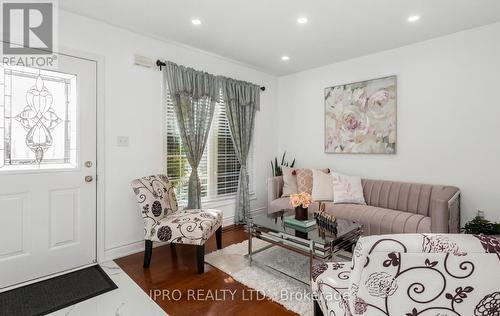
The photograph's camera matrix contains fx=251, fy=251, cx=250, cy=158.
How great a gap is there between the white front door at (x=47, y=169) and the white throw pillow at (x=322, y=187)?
109 inches

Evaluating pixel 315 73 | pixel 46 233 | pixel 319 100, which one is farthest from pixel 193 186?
pixel 315 73

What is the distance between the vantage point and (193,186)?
3.38 meters

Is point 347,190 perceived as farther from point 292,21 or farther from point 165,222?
point 165,222

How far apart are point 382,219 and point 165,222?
2.36 metres

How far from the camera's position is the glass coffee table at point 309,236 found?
2.12 m

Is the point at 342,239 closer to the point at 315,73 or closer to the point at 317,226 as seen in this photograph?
the point at 317,226

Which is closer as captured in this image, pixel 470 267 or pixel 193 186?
pixel 470 267

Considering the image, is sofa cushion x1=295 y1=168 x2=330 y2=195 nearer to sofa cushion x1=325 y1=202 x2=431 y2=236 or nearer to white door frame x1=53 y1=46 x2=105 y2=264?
sofa cushion x1=325 y1=202 x2=431 y2=236

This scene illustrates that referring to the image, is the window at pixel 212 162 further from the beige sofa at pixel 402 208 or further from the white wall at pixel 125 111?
the beige sofa at pixel 402 208

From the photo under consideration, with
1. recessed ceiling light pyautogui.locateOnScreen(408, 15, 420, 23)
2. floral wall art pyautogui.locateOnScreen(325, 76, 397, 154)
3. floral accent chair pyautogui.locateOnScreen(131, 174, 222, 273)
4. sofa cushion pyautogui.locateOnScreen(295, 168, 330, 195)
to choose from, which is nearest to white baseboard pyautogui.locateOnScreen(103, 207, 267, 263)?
floral accent chair pyautogui.locateOnScreen(131, 174, 222, 273)

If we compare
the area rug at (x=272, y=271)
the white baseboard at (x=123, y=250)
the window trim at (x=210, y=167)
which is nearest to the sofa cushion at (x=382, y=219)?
the area rug at (x=272, y=271)

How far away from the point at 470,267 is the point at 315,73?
3.82m

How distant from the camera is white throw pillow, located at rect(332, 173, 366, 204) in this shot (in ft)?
11.1

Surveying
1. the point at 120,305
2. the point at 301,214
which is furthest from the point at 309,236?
the point at 120,305
